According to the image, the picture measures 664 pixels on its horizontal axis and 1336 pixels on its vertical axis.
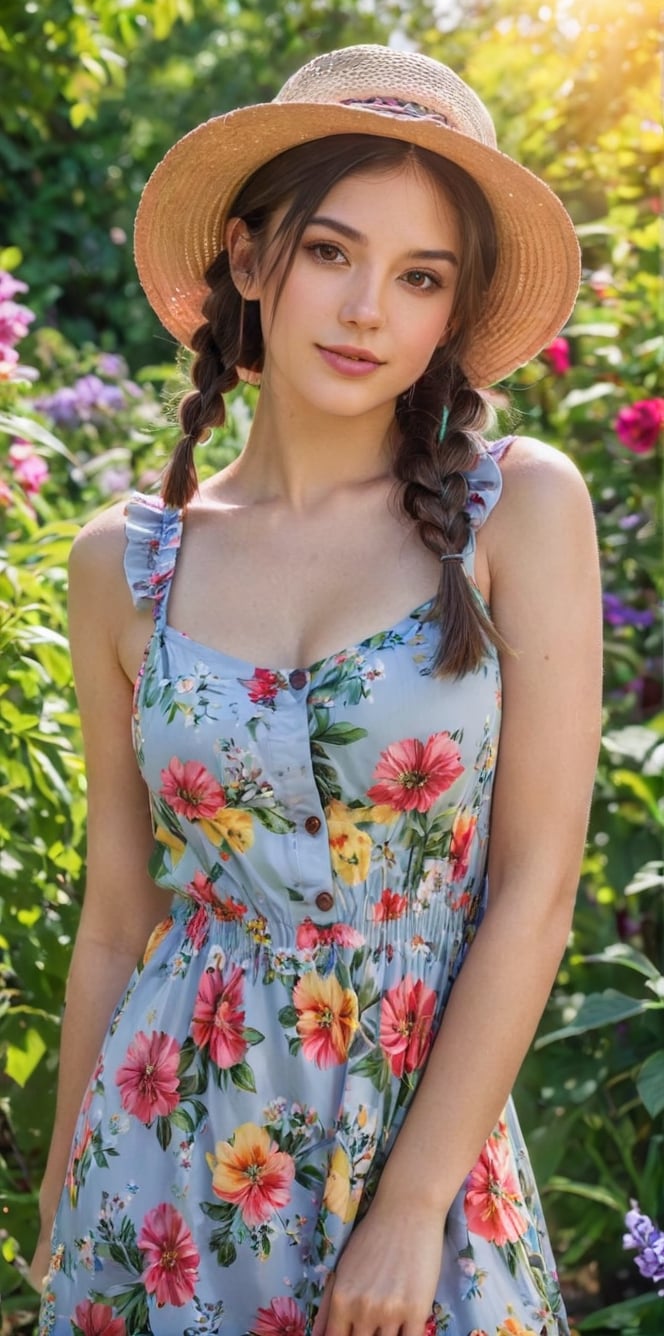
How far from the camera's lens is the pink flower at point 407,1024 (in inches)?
67.3

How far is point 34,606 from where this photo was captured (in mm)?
2402

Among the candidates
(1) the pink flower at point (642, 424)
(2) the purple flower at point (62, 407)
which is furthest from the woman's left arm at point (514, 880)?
(2) the purple flower at point (62, 407)

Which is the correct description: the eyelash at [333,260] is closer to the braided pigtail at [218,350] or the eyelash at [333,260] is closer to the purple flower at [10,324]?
the braided pigtail at [218,350]

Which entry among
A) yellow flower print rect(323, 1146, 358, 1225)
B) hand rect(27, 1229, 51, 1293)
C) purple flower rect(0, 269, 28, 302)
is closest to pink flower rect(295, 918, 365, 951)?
yellow flower print rect(323, 1146, 358, 1225)

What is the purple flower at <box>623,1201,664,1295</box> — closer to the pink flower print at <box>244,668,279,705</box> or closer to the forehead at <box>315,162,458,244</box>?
the pink flower print at <box>244,668,279,705</box>

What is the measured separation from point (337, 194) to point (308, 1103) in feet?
3.27

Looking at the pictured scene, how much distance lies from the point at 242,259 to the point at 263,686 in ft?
1.96

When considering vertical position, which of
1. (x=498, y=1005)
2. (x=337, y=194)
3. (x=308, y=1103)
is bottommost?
(x=308, y=1103)

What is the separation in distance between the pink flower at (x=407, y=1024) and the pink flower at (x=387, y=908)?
66mm

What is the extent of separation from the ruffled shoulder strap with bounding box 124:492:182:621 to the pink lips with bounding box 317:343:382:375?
0.32 meters

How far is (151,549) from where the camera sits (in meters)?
2.00

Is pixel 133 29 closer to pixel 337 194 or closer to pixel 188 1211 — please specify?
pixel 337 194

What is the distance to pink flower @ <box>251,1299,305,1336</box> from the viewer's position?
5.51 feet

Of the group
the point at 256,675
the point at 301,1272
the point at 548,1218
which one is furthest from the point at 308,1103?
the point at 548,1218
